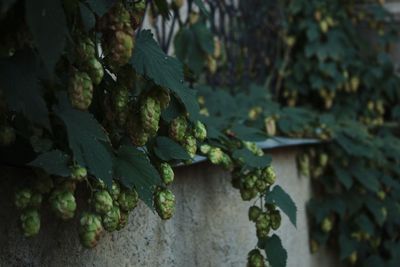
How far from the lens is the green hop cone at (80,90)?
4.86 ft

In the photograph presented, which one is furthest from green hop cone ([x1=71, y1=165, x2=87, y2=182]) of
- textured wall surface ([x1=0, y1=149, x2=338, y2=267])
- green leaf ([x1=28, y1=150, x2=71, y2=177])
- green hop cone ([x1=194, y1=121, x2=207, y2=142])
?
green hop cone ([x1=194, y1=121, x2=207, y2=142])

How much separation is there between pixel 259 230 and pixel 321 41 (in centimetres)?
293

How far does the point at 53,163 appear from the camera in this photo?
1579 mm

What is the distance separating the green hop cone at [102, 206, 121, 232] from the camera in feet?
5.30

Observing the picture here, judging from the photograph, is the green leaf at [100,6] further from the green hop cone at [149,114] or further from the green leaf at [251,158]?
the green leaf at [251,158]

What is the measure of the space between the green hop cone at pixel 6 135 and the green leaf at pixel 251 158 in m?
1.05

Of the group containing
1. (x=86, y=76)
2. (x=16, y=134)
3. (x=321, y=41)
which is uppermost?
(x=321, y=41)

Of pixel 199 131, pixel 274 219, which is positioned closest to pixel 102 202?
pixel 199 131

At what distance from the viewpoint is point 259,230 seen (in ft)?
7.64

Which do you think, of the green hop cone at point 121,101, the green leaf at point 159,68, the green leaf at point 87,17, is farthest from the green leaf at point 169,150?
the green leaf at point 87,17

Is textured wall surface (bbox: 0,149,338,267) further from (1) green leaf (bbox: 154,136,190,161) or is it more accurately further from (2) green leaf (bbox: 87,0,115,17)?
(2) green leaf (bbox: 87,0,115,17)

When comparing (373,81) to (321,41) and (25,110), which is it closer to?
(321,41)

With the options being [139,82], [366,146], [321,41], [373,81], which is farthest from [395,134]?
[139,82]

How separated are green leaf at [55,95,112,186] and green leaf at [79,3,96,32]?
0.20m
